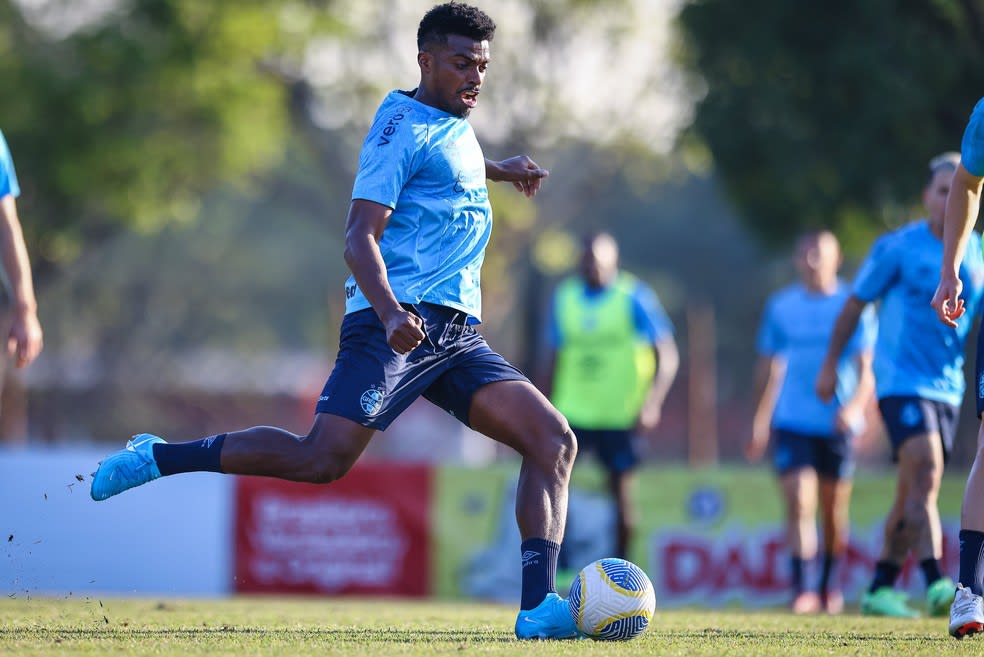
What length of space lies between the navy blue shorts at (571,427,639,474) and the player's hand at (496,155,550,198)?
5.01 m

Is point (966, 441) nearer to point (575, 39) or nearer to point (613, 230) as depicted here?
point (575, 39)

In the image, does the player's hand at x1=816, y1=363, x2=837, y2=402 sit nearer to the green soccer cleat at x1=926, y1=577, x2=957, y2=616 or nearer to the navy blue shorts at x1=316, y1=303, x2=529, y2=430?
the green soccer cleat at x1=926, y1=577, x2=957, y2=616

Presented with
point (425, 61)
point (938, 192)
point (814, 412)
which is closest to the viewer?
point (425, 61)

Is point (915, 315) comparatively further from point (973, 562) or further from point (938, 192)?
point (973, 562)

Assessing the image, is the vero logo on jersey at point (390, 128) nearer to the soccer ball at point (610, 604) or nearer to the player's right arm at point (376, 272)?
the player's right arm at point (376, 272)

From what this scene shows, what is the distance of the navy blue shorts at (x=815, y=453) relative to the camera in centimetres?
1094

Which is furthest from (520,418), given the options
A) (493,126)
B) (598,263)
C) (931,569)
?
(493,126)

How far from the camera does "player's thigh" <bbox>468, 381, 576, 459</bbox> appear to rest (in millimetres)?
6184

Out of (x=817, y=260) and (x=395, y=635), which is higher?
(x=817, y=260)

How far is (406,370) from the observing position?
6094 mm

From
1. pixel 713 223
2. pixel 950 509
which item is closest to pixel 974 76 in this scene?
pixel 950 509

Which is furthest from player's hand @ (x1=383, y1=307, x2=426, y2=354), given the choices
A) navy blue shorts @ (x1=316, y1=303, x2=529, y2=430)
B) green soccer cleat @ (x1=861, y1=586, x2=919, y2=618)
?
green soccer cleat @ (x1=861, y1=586, x2=919, y2=618)

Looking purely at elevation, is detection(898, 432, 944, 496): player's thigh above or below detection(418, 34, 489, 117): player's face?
below

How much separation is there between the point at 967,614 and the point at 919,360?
2.74 meters
